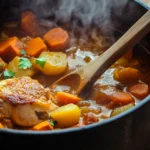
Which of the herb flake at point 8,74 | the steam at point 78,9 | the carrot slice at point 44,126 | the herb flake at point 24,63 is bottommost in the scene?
the carrot slice at point 44,126

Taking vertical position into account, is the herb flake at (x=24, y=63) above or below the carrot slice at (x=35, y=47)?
below

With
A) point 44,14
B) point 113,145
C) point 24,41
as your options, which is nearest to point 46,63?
point 24,41

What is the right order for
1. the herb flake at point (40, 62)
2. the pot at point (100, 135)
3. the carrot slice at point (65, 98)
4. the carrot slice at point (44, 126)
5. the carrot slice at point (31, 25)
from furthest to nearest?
1. the carrot slice at point (31, 25)
2. the herb flake at point (40, 62)
3. the carrot slice at point (65, 98)
4. the carrot slice at point (44, 126)
5. the pot at point (100, 135)

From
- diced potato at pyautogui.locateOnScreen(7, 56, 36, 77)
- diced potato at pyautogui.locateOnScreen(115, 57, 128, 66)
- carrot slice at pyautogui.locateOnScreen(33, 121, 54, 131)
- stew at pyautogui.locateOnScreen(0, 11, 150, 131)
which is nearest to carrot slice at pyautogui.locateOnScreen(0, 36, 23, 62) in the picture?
stew at pyautogui.locateOnScreen(0, 11, 150, 131)

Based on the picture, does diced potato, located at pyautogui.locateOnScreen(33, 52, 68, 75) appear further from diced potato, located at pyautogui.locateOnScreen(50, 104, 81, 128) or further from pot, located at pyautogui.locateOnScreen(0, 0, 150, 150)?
pot, located at pyautogui.locateOnScreen(0, 0, 150, 150)

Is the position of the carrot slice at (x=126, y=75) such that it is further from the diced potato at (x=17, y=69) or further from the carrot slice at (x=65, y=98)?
the diced potato at (x=17, y=69)

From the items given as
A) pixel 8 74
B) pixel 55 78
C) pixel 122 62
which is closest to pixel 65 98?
pixel 55 78

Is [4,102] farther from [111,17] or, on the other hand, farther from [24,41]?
[111,17]

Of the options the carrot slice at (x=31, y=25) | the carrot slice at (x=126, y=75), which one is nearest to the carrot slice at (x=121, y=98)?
the carrot slice at (x=126, y=75)
